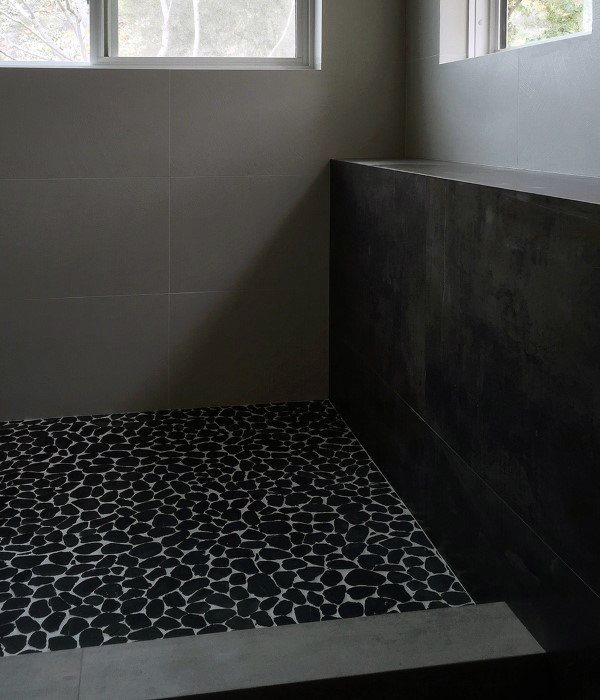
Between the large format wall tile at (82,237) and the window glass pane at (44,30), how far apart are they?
0.56 m

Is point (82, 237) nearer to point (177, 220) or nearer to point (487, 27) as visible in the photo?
point (177, 220)

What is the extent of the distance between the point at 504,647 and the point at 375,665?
0.30m

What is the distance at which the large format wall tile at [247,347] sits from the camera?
400 cm

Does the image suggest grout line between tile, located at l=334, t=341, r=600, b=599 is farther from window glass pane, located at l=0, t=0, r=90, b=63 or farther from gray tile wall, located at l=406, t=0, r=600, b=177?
window glass pane, located at l=0, t=0, r=90, b=63

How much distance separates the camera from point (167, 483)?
10.3ft

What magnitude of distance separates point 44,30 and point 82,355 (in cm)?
142

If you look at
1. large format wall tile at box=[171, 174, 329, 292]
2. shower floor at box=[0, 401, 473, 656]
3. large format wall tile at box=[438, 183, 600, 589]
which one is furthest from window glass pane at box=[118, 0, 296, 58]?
large format wall tile at box=[438, 183, 600, 589]

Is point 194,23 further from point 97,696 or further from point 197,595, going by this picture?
point 97,696

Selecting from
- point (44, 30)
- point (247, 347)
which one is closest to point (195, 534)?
point (247, 347)

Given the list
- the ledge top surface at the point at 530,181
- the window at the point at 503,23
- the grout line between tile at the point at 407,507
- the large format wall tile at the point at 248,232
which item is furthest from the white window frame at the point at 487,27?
the grout line between tile at the point at 407,507

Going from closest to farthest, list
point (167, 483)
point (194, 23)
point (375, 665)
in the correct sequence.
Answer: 1. point (375, 665)
2. point (167, 483)
3. point (194, 23)

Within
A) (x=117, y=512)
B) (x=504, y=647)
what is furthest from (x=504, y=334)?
(x=117, y=512)

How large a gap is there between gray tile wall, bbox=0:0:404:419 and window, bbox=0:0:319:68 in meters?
0.15

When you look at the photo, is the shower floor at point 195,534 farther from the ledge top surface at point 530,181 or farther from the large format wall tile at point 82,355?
the ledge top surface at point 530,181
